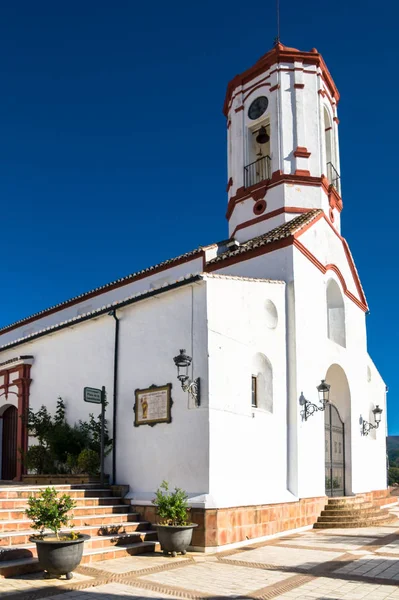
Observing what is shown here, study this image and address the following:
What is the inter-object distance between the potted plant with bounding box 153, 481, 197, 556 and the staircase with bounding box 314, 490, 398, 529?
208 inches

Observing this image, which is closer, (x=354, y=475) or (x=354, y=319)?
(x=354, y=475)

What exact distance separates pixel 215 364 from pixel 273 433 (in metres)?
2.81

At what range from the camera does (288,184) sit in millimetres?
18750

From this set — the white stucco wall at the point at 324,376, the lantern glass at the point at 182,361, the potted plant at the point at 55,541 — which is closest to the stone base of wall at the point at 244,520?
the white stucco wall at the point at 324,376

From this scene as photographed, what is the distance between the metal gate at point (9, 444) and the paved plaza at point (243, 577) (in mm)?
8244

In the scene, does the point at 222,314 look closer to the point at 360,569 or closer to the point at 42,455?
the point at 360,569

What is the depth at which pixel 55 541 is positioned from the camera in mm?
8625

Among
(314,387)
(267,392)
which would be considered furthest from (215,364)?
(314,387)

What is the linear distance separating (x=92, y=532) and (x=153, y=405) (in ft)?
9.71

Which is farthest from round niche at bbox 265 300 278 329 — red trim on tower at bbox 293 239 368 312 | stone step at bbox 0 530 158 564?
stone step at bbox 0 530 158 564

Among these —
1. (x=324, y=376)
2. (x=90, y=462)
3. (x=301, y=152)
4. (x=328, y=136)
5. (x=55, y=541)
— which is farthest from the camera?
(x=328, y=136)

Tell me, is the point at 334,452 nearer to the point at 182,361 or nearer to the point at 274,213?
the point at 274,213

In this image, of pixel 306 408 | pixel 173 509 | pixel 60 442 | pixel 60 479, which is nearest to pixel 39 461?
pixel 60 442

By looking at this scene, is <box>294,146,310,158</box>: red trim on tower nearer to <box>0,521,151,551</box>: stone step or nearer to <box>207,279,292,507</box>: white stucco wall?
<box>207,279,292,507</box>: white stucco wall
